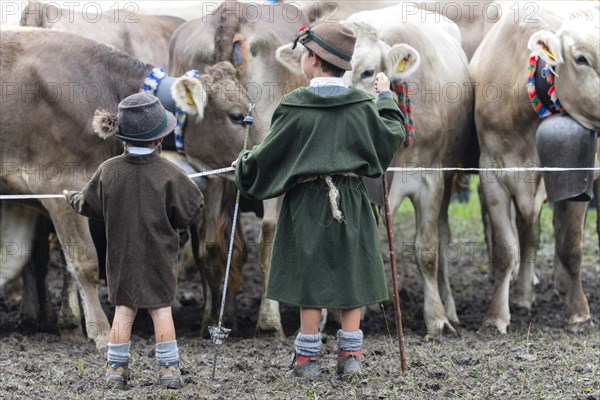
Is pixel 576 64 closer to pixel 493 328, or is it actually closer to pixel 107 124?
pixel 493 328

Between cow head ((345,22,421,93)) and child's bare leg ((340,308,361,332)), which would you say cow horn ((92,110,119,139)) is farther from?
cow head ((345,22,421,93))

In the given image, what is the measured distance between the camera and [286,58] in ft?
24.6

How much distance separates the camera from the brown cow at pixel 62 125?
6992 millimetres

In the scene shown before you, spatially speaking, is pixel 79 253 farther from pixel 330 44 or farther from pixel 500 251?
pixel 500 251

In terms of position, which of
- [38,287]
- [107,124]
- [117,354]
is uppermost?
[107,124]

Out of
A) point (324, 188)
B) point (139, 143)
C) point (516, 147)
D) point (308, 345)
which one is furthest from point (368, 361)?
point (516, 147)

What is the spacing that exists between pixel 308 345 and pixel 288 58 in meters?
2.74

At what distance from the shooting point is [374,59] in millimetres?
7246

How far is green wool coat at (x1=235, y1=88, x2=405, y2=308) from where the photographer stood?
205 inches

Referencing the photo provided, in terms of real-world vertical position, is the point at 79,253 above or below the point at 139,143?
below

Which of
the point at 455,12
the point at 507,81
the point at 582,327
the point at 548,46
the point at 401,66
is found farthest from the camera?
the point at 455,12

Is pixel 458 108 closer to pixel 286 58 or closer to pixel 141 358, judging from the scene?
pixel 286 58

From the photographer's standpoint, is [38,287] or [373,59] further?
[38,287]

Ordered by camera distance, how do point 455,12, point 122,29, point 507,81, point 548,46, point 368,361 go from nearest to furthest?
point 368,361, point 548,46, point 507,81, point 122,29, point 455,12
